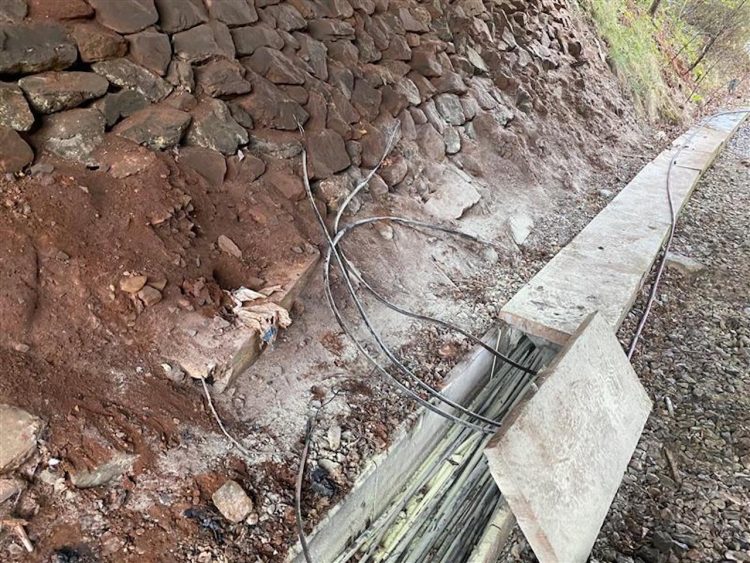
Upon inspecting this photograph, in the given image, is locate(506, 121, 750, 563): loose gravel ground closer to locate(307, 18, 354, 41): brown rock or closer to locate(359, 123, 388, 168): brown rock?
locate(359, 123, 388, 168): brown rock

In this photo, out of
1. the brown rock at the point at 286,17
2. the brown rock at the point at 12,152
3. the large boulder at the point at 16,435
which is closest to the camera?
the large boulder at the point at 16,435

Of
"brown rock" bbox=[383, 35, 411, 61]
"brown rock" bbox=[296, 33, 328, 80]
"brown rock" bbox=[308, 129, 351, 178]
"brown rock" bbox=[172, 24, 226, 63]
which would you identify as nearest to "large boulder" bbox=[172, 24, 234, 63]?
"brown rock" bbox=[172, 24, 226, 63]

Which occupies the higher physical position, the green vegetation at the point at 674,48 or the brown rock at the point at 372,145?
the green vegetation at the point at 674,48

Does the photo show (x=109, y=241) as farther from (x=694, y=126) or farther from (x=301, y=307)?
(x=694, y=126)

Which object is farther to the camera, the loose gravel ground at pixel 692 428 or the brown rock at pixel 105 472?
the loose gravel ground at pixel 692 428

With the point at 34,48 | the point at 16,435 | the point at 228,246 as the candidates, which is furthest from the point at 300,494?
the point at 34,48

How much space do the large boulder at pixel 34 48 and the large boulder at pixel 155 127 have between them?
369mm

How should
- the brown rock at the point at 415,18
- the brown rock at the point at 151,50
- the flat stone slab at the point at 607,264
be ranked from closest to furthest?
the brown rock at the point at 151,50 < the flat stone slab at the point at 607,264 < the brown rock at the point at 415,18

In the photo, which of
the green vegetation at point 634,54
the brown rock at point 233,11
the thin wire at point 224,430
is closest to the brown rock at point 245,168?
the brown rock at point 233,11

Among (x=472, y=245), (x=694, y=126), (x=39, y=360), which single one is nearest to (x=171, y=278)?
(x=39, y=360)

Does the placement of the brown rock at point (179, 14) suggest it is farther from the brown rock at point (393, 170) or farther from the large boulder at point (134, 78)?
the brown rock at point (393, 170)

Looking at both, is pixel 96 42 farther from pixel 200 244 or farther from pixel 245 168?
pixel 200 244

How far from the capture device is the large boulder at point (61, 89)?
97.6 inches

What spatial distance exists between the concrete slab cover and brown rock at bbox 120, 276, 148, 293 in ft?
5.25
